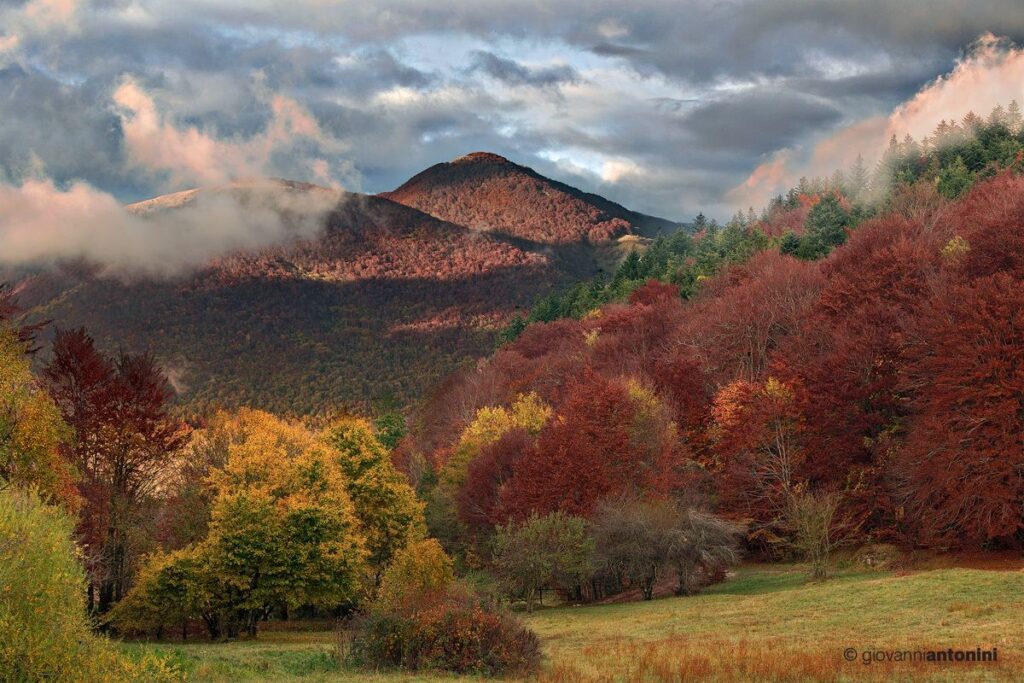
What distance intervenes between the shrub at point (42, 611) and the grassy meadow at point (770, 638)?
599cm

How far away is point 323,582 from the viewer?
142 feet

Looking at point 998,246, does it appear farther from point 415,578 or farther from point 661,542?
point 415,578

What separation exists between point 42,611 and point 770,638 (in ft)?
69.7

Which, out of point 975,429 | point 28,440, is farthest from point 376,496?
point 975,429

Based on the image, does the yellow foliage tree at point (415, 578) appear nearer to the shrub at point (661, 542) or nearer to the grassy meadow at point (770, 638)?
the grassy meadow at point (770, 638)

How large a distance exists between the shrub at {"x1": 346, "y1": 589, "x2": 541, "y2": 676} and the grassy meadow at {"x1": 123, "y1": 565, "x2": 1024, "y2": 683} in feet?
3.56

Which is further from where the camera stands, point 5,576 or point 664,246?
point 664,246

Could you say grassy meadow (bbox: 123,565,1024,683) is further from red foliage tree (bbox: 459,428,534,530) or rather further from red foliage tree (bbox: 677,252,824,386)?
red foliage tree (bbox: 677,252,824,386)

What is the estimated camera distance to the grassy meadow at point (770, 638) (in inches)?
884

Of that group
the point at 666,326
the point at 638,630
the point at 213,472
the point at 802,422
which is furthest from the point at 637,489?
the point at 666,326

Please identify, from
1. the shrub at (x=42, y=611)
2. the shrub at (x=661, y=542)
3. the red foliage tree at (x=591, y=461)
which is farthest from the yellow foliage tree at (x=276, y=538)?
the shrub at (x=42, y=611)

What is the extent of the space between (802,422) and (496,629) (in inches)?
1391

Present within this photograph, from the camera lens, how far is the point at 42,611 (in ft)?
58.0

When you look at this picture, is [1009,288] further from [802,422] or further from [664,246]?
[664,246]
